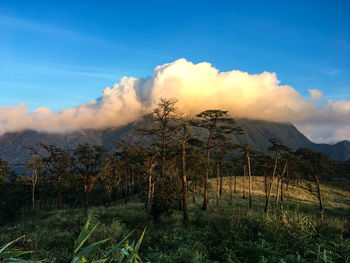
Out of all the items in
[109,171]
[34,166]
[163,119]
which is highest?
[163,119]

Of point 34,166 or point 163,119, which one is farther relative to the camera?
point 34,166

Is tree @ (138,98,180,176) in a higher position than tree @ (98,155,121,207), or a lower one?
higher

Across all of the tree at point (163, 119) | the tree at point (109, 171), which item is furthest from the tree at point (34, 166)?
the tree at point (163, 119)

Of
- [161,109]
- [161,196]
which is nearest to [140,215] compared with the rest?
[161,196]

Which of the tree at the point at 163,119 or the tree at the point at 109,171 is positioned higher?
the tree at the point at 163,119

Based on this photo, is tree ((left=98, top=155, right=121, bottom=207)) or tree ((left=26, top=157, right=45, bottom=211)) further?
tree ((left=26, top=157, right=45, bottom=211))

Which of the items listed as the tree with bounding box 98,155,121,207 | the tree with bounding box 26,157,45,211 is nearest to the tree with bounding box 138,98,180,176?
the tree with bounding box 98,155,121,207

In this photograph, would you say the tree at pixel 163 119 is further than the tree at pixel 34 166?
No

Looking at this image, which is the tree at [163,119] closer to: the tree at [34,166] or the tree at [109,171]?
the tree at [109,171]

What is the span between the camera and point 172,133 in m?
18.5

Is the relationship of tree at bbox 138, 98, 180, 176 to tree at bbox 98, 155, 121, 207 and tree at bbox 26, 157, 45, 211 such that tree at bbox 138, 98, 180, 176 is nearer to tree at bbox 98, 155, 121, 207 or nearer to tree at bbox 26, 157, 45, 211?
tree at bbox 98, 155, 121, 207

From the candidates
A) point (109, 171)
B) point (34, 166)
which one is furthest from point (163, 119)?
point (34, 166)

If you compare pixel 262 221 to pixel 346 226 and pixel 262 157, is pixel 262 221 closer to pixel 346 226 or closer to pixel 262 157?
pixel 346 226

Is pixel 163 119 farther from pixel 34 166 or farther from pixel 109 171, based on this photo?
pixel 34 166
